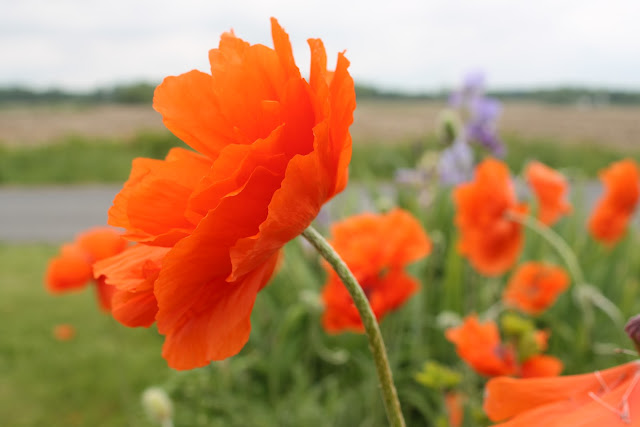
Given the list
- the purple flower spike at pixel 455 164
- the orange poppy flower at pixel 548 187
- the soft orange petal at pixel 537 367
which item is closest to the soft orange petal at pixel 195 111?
the soft orange petal at pixel 537 367

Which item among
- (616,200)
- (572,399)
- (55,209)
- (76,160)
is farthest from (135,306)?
(76,160)

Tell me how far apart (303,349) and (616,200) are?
4.03ft

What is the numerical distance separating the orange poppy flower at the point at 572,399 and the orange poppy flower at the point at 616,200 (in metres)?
1.53

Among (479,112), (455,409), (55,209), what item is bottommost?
(55,209)

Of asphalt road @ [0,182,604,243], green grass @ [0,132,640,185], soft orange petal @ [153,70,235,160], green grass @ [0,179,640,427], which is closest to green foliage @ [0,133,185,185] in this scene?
green grass @ [0,132,640,185]

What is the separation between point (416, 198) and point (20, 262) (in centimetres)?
341

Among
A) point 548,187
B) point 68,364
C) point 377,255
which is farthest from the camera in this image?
point 68,364

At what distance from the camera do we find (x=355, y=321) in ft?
3.52

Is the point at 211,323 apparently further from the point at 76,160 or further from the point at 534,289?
the point at 76,160

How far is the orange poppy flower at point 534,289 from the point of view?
1.33 metres

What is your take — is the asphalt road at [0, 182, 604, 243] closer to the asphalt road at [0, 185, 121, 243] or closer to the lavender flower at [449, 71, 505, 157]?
the asphalt road at [0, 185, 121, 243]

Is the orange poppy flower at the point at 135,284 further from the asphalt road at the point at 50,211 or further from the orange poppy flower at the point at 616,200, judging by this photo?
the asphalt road at the point at 50,211

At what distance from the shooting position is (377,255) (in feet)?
3.54

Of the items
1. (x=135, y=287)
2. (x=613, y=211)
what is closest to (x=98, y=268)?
(x=135, y=287)
